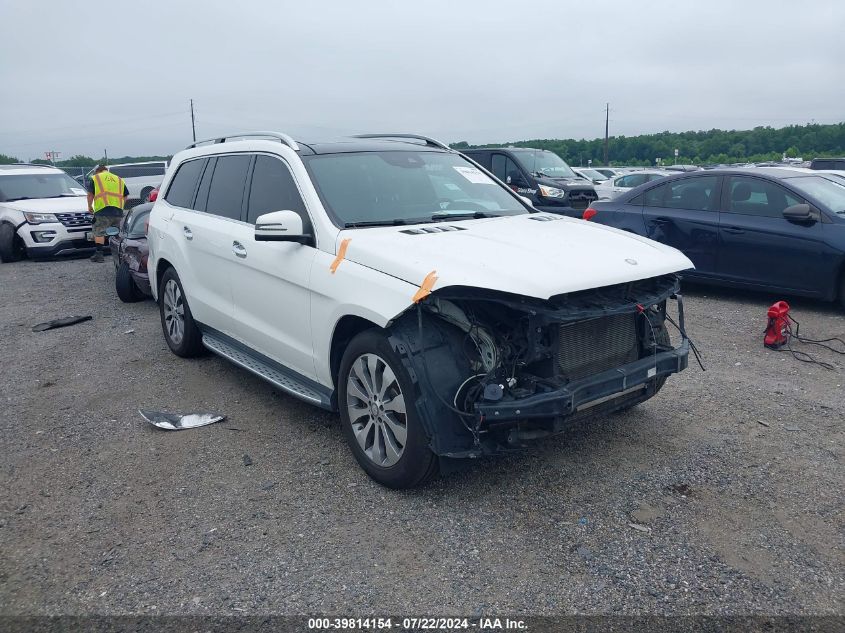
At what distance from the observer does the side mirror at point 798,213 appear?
7.96 m

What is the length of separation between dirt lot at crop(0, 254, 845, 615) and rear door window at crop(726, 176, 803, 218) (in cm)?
297

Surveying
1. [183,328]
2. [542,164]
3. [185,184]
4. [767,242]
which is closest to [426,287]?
[183,328]

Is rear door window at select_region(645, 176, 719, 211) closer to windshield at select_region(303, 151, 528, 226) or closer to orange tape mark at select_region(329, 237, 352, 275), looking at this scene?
windshield at select_region(303, 151, 528, 226)

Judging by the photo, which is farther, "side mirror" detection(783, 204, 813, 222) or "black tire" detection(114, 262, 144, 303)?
"black tire" detection(114, 262, 144, 303)

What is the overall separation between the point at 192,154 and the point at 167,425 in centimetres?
272

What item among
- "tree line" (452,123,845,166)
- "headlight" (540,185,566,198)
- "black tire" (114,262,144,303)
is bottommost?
"black tire" (114,262,144,303)

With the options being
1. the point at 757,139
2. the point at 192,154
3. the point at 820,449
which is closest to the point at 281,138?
the point at 192,154

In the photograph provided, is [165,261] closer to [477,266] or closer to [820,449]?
[477,266]

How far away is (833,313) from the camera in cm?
792

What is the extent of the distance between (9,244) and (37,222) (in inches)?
31.8

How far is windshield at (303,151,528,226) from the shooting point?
15.6 feet

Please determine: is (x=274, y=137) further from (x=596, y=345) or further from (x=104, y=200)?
(x=104, y=200)

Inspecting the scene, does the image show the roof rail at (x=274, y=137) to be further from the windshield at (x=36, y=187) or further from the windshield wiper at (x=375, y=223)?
the windshield at (x=36, y=187)

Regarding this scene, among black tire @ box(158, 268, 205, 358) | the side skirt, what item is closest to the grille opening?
the side skirt
